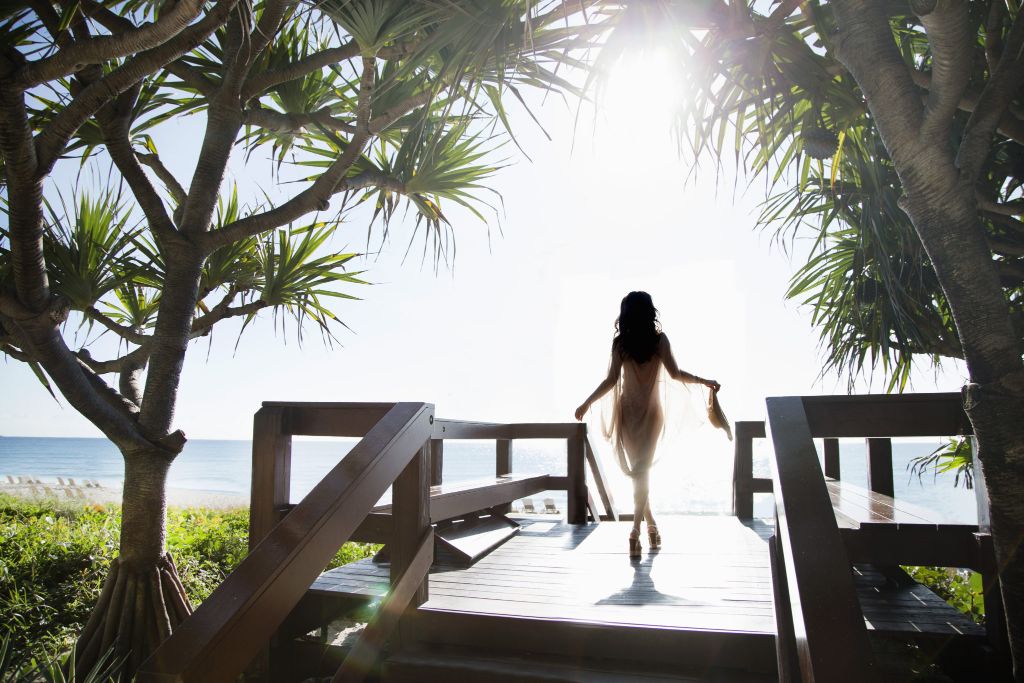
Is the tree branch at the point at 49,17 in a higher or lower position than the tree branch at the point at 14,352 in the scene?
higher

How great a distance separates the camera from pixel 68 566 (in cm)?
636

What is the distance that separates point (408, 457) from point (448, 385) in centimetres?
6995

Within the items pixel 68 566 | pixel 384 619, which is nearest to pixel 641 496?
pixel 384 619

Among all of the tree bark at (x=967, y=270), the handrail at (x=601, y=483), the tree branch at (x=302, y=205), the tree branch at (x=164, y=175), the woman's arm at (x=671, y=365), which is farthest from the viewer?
the handrail at (x=601, y=483)

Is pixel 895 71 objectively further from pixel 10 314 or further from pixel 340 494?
pixel 10 314

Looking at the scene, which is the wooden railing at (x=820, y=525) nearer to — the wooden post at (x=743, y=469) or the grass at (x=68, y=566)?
the wooden post at (x=743, y=469)

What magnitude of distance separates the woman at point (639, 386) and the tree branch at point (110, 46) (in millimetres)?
2751

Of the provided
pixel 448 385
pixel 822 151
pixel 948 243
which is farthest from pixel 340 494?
pixel 448 385

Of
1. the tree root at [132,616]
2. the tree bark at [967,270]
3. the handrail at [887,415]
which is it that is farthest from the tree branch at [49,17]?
the handrail at [887,415]

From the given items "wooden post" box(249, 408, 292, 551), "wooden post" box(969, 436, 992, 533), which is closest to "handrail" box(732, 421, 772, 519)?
"wooden post" box(969, 436, 992, 533)

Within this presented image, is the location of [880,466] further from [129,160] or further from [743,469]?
[129,160]

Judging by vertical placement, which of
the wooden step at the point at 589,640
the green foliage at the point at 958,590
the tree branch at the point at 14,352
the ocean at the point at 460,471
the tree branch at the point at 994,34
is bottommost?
the ocean at the point at 460,471

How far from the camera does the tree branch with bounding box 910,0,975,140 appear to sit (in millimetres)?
2297

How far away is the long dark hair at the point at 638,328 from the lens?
402 centimetres
